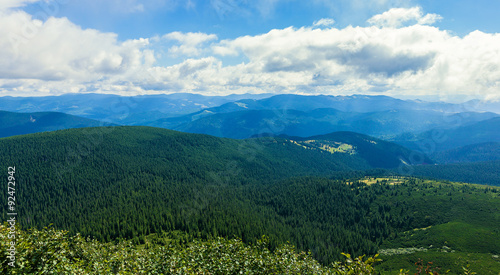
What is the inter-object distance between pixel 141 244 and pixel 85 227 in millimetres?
63753

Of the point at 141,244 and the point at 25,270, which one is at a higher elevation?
the point at 25,270

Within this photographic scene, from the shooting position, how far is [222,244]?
60.4 m

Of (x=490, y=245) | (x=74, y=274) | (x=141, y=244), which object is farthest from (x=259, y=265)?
(x=490, y=245)

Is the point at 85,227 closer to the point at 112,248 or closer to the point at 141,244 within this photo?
the point at 141,244

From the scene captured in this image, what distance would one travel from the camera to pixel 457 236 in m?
182

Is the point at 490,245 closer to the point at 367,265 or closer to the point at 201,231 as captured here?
the point at 201,231

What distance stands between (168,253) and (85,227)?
16880 cm

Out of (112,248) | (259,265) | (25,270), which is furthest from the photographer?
(112,248)

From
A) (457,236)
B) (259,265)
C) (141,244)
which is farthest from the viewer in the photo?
(457,236)

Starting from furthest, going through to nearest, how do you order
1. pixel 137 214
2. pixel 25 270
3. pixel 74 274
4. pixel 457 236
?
1. pixel 137 214
2. pixel 457 236
3. pixel 74 274
4. pixel 25 270

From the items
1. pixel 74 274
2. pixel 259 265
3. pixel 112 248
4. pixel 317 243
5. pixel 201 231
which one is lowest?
pixel 317 243

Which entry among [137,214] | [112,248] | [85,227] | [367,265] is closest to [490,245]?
[367,265]

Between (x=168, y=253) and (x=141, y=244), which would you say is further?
(x=141, y=244)

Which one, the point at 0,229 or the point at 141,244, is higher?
the point at 0,229
